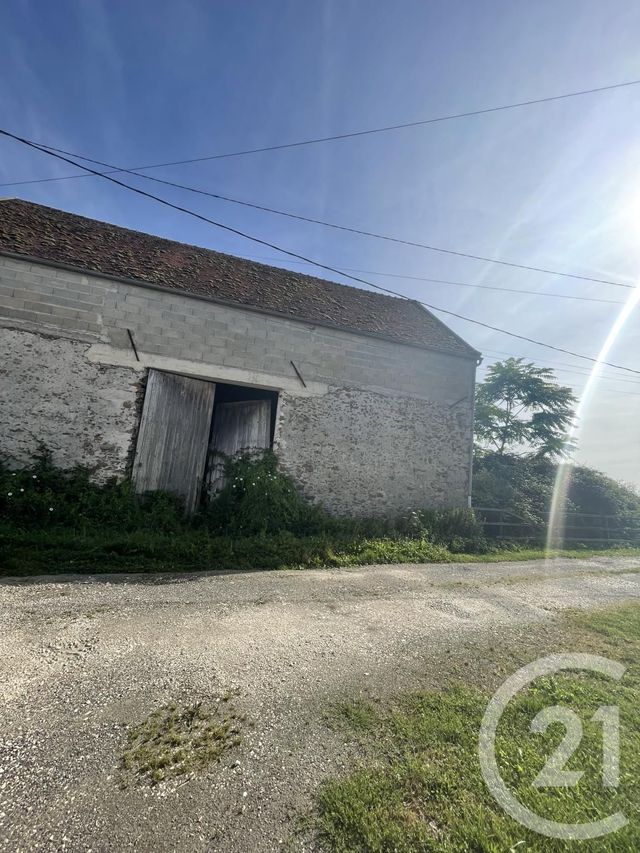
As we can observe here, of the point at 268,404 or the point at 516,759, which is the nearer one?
the point at 516,759

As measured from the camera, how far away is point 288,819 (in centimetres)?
172

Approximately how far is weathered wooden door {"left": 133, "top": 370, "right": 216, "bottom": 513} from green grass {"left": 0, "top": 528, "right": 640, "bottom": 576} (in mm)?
1576

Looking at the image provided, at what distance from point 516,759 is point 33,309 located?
1037cm

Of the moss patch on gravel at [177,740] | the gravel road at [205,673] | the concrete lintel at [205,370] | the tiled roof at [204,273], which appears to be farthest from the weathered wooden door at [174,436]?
the moss patch on gravel at [177,740]

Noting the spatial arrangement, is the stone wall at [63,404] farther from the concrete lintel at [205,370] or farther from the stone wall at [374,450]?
the stone wall at [374,450]

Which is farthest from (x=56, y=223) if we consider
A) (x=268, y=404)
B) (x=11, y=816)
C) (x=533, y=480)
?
(x=533, y=480)

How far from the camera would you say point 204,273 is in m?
10.4

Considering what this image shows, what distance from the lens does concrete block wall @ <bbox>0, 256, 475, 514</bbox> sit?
8273 millimetres

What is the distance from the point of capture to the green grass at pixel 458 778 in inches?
65.2

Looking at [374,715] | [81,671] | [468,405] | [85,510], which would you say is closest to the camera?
[374,715]

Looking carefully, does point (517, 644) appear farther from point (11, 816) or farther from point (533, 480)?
point (533, 480)

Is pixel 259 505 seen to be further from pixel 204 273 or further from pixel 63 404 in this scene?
pixel 204 273

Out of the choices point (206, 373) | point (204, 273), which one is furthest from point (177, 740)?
point (204, 273)

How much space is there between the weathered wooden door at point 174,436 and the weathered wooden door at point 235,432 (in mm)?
321
